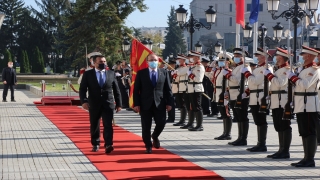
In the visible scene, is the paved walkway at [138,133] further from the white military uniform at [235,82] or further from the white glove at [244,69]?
the white glove at [244,69]

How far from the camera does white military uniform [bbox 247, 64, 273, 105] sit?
561 inches

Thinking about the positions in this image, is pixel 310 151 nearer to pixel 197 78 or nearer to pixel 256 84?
pixel 256 84

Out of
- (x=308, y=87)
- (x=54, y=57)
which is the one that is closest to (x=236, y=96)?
(x=308, y=87)

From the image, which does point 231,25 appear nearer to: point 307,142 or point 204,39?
point 204,39

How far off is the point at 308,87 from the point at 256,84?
244 centimetres

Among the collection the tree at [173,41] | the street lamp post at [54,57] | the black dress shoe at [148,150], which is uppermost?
the tree at [173,41]

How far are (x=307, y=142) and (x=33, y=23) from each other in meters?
91.9

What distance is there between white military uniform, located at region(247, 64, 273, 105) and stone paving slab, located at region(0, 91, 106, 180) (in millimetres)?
3407

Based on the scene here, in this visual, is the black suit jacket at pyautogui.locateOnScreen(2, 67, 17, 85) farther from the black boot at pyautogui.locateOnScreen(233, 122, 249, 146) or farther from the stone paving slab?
the black boot at pyautogui.locateOnScreen(233, 122, 249, 146)

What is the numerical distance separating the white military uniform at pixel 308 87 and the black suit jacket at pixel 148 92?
9.24 feet

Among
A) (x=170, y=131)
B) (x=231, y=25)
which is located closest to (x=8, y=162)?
(x=170, y=131)

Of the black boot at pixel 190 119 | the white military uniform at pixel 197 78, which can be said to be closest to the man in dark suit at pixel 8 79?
the black boot at pixel 190 119

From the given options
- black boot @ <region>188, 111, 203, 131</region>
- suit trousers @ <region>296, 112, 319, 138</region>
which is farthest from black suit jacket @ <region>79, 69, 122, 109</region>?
black boot @ <region>188, 111, 203, 131</region>

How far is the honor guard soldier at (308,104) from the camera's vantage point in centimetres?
1203
